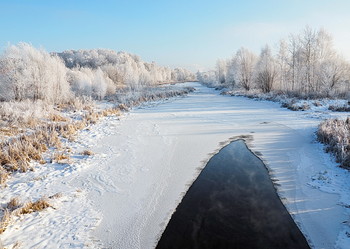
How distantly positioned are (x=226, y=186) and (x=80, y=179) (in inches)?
149

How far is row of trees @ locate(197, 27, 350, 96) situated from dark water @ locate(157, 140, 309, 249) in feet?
73.8

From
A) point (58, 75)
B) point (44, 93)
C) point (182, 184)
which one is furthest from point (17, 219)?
point (58, 75)

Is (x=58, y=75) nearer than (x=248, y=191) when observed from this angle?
No

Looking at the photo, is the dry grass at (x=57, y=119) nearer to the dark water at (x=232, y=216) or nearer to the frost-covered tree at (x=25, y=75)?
the frost-covered tree at (x=25, y=75)

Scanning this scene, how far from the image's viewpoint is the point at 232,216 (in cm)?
444

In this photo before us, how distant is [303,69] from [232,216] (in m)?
33.1

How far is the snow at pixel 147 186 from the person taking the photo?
397 centimetres

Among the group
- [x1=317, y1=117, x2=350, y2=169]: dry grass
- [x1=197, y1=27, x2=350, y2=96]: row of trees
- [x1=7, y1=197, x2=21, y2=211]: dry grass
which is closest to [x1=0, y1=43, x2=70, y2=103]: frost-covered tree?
[x1=7, y1=197, x2=21, y2=211]: dry grass

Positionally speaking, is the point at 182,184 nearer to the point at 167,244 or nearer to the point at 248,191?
the point at 248,191

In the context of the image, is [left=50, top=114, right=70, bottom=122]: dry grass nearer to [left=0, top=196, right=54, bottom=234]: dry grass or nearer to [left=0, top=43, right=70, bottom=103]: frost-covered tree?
[left=0, top=43, right=70, bottom=103]: frost-covered tree

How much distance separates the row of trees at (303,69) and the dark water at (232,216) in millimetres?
22488

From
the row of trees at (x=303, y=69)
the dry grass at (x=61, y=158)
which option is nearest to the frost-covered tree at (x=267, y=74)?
the row of trees at (x=303, y=69)

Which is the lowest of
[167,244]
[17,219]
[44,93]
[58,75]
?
[167,244]

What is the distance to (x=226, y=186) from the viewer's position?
226 inches
